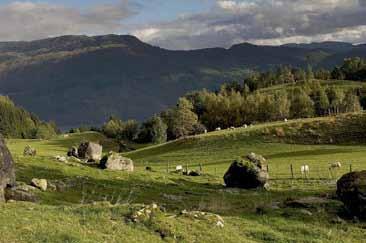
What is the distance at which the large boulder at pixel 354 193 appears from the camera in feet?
106

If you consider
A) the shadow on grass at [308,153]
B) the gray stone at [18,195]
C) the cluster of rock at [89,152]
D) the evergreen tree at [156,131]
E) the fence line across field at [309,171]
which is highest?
the gray stone at [18,195]

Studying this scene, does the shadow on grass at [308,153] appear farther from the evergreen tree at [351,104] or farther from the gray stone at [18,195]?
the evergreen tree at [351,104]

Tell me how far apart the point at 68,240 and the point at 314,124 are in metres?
95.2

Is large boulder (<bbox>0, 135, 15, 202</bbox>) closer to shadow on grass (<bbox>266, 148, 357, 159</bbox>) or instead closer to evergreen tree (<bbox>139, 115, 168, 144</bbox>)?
shadow on grass (<bbox>266, 148, 357, 159</bbox>)

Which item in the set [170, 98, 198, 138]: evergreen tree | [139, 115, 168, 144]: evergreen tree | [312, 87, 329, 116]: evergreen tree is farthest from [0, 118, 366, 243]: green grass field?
[312, 87, 329, 116]: evergreen tree

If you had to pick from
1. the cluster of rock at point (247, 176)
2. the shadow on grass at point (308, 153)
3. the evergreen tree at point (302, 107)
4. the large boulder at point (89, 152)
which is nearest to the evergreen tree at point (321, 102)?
the evergreen tree at point (302, 107)

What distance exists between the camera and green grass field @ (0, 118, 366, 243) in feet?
75.5

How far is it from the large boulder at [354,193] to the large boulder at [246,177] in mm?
20282

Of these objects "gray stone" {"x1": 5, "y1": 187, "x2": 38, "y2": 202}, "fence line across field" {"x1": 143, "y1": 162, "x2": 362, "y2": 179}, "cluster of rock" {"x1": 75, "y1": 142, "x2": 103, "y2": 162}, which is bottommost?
"fence line across field" {"x1": 143, "y1": 162, "x2": 362, "y2": 179}

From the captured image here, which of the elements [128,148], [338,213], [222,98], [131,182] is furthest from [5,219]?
[222,98]

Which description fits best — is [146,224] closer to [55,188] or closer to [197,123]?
[55,188]

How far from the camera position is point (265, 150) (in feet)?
317

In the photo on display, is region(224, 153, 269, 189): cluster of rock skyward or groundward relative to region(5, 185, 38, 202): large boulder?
groundward

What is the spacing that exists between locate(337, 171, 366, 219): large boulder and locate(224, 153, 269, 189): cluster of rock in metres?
20.3
